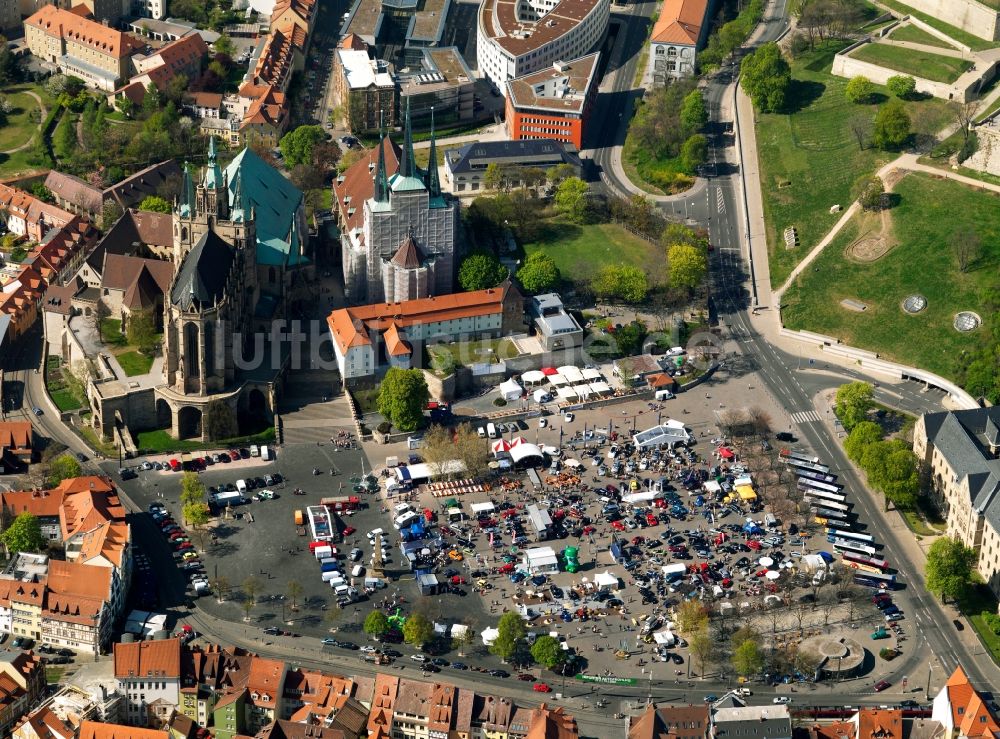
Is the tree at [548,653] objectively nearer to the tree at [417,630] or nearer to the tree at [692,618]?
the tree at [417,630]

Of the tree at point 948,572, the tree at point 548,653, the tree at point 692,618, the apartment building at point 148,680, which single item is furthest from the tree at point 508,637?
the tree at point 948,572

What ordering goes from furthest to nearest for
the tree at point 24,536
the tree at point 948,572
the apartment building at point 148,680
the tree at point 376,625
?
1. the tree at point 24,536
2. the tree at point 948,572
3. the tree at point 376,625
4. the apartment building at point 148,680

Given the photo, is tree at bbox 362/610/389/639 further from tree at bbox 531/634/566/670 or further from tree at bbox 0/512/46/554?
tree at bbox 0/512/46/554

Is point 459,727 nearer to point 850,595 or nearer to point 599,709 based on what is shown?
point 599,709

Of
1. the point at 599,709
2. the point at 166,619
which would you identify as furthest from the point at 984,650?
the point at 166,619

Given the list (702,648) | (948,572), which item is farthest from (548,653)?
(948,572)

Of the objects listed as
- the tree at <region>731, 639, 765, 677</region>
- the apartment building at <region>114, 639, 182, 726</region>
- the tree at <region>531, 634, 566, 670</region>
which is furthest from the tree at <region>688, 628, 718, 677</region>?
the apartment building at <region>114, 639, 182, 726</region>
